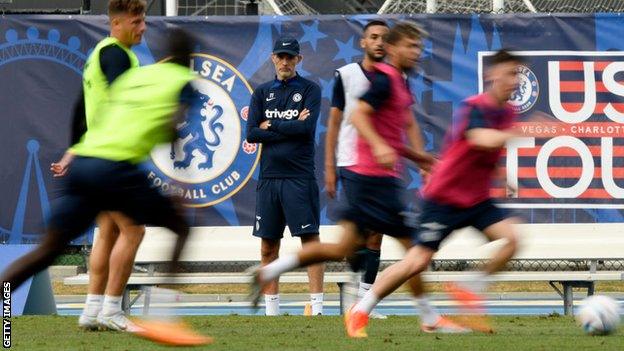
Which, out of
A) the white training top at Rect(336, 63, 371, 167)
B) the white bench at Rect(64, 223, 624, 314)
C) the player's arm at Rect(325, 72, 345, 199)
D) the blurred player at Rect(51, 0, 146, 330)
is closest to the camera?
the blurred player at Rect(51, 0, 146, 330)

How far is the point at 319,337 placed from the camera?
31.4ft

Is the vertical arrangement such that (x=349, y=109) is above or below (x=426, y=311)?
above

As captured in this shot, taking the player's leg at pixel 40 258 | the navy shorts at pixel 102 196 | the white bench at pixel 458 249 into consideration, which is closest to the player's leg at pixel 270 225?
the white bench at pixel 458 249

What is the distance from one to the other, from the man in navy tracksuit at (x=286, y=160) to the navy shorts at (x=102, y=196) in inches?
173

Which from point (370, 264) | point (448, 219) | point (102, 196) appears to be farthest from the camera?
→ point (370, 264)

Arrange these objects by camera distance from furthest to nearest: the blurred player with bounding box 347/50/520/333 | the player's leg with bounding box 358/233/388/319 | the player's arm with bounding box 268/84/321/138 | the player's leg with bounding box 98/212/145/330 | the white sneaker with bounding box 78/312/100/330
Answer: the player's arm with bounding box 268/84/321/138
the player's leg with bounding box 358/233/388/319
the white sneaker with bounding box 78/312/100/330
the player's leg with bounding box 98/212/145/330
the blurred player with bounding box 347/50/520/333

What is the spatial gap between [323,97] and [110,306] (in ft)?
20.2

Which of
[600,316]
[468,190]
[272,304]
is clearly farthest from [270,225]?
[600,316]

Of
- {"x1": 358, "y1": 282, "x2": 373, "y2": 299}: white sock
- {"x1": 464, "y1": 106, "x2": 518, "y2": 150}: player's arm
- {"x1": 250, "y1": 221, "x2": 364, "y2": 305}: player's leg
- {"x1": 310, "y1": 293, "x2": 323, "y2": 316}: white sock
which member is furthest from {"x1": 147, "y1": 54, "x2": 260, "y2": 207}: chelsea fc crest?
{"x1": 464, "y1": 106, "x2": 518, "y2": 150}: player's arm

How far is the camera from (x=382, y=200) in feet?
31.5

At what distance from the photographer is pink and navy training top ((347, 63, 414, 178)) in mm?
9500

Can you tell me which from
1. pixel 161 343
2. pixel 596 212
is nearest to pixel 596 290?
pixel 596 212

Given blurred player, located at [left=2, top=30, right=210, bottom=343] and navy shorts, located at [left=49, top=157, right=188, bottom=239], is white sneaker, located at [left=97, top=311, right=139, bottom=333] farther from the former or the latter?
navy shorts, located at [left=49, top=157, right=188, bottom=239]

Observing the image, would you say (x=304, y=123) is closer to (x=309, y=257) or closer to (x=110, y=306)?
(x=309, y=257)
